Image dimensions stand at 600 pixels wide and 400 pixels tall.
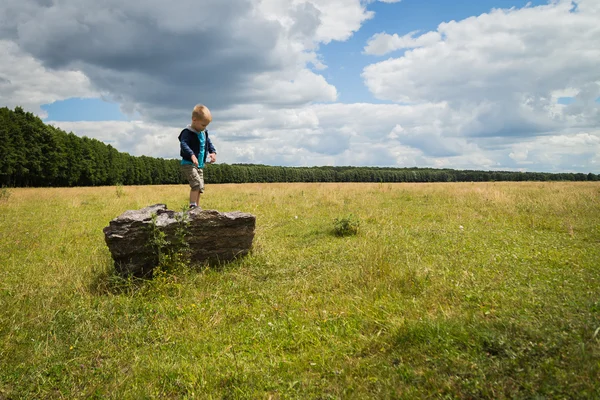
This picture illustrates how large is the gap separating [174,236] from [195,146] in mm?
3009

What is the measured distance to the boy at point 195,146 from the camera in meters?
8.18

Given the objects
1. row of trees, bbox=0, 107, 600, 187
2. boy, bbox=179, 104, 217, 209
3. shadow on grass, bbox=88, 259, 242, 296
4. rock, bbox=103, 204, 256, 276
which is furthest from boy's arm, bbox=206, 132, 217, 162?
row of trees, bbox=0, 107, 600, 187

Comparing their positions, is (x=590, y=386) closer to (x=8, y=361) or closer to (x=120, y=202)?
(x=8, y=361)

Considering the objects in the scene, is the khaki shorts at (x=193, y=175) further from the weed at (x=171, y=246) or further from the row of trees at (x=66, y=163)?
the row of trees at (x=66, y=163)

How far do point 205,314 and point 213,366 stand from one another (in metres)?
1.30

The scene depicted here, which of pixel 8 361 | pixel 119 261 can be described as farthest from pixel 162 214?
pixel 8 361

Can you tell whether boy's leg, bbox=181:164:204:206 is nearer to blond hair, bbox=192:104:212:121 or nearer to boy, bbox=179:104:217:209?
boy, bbox=179:104:217:209

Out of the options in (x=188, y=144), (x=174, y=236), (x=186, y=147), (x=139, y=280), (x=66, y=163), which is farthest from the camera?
(x=66, y=163)

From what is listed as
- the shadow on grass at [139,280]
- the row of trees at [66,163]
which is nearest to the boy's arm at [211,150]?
the shadow on grass at [139,280]

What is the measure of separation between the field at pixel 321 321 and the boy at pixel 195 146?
206 centimetres

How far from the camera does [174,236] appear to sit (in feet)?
20.5

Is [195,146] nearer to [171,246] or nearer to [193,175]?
[193,175]

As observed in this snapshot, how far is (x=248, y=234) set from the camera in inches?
283

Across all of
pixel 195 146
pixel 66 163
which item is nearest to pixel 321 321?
pixel 195 146
